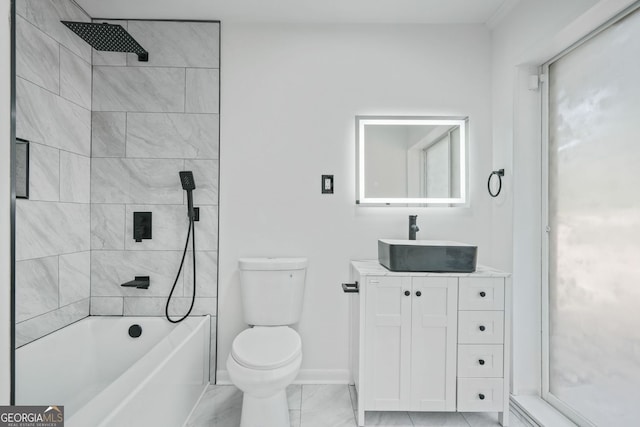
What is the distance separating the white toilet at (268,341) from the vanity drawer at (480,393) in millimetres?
908

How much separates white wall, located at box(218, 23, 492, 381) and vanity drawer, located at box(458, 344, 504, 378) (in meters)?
0.68

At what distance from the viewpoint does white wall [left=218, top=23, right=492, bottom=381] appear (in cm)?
220

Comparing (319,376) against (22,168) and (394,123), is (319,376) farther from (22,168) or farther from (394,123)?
(22,168)

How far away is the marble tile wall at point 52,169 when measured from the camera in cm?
164

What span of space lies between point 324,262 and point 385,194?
62 centimetres

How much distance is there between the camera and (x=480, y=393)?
175 centimetres

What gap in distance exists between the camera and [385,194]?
2242 mm

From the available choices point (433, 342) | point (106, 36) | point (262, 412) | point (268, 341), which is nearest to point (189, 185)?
point (106, 36)

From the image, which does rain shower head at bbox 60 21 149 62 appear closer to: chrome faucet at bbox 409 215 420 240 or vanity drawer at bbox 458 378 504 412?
chrome faucet at bbox 409 215 420 240

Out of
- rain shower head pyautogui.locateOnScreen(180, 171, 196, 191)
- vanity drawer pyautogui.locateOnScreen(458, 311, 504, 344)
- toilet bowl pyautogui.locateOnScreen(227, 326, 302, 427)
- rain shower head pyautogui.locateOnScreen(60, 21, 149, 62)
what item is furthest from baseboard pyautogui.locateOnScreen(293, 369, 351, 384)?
rain shower head pyautogui.locateOnScreen(60, 21, 149, 62)

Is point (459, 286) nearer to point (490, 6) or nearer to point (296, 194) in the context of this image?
point (296, 194)

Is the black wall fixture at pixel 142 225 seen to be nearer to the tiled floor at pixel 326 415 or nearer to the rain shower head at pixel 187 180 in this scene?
the rain shower head at pixel 187 180

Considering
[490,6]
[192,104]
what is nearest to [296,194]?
[192,104]

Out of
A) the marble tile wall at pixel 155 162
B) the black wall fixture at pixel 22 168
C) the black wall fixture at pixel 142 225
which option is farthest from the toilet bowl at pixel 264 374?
the black wall fixture at pixel 22 168
